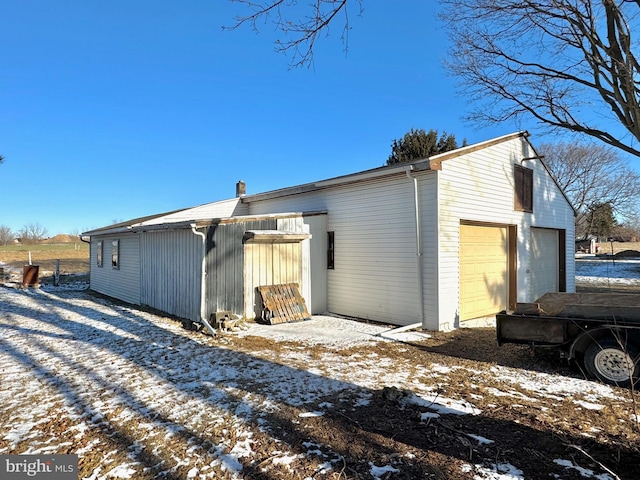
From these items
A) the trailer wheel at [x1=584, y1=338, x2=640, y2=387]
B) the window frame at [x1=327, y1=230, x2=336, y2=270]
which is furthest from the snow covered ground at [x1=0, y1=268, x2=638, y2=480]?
the window frame at [x1=327, y1=230, x2=336, y2=270]

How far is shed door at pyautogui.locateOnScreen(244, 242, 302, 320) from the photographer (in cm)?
916

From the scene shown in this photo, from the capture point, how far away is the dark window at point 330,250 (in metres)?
10.6

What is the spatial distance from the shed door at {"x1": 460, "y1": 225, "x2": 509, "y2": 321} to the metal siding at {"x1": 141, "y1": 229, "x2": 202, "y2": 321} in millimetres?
6342

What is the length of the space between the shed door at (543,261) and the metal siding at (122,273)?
40.2 ft

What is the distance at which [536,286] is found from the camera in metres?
11.4

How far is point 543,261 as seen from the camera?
1186 centimetres

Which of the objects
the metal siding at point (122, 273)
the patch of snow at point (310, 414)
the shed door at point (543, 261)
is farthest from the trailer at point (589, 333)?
the metal siding at point (122, 273)

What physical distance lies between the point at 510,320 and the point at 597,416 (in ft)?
6.12

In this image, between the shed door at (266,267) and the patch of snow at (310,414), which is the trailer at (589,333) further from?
the shed door at (266,267)

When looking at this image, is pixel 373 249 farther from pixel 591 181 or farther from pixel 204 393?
pixel 591 181

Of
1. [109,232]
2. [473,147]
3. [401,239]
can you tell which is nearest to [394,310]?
[401,239]

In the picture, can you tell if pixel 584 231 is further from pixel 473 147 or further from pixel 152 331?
pixel 152 331

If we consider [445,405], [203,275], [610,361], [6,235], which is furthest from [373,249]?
[6,235]

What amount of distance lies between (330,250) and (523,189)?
19.4ft
